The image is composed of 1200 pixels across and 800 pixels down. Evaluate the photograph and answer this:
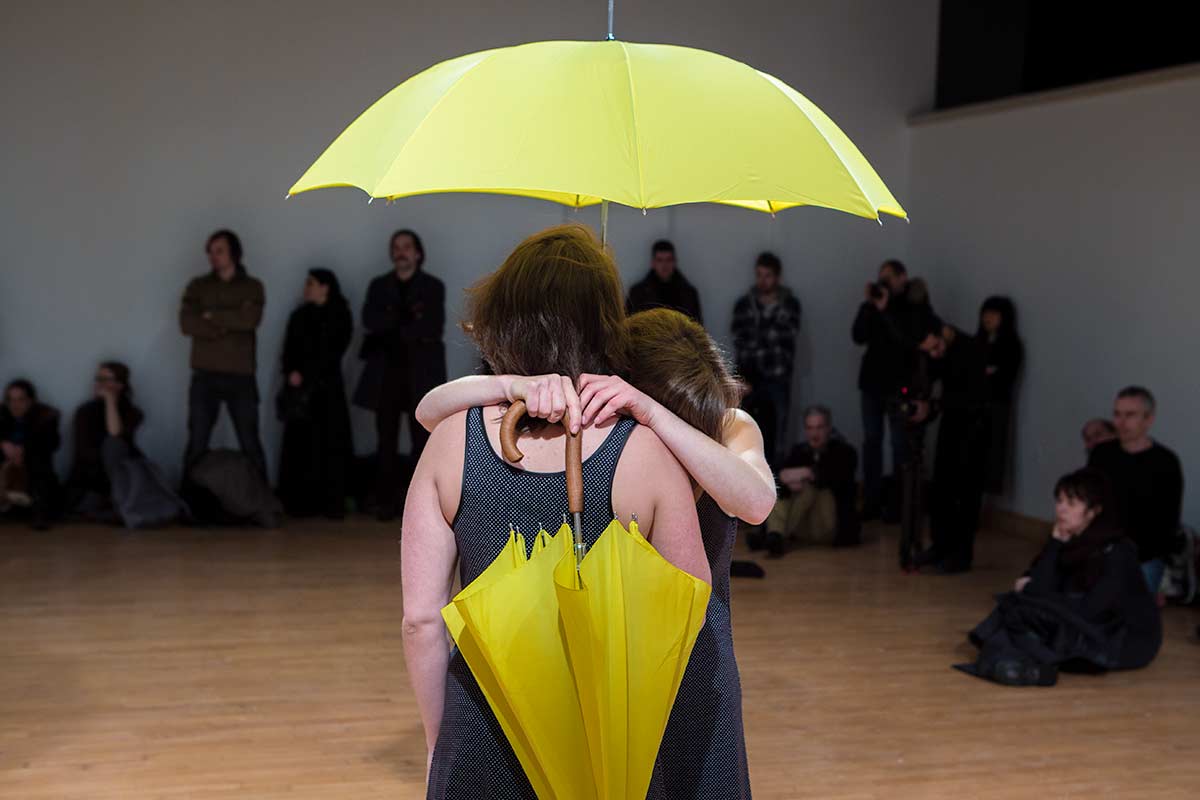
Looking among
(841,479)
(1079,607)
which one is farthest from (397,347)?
(1079,607)

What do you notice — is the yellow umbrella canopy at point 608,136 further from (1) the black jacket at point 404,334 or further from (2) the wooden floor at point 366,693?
(1) the black jacket at point 404,334

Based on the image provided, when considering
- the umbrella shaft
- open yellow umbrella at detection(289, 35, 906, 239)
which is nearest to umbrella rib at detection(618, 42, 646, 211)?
open yellow umbrella at detection(289, 35, 906, 239)

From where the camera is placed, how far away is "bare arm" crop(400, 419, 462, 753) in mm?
1939

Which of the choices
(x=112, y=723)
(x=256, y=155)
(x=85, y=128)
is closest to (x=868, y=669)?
(x=112, y=723)

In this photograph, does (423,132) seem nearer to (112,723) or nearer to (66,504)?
(112,723)

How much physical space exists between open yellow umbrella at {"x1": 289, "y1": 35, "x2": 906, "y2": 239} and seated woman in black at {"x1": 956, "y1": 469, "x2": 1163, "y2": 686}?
10.4ft

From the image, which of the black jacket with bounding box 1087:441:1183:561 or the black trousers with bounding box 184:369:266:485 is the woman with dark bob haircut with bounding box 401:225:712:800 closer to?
the black jacket with bounding box 1087:441:1183:561

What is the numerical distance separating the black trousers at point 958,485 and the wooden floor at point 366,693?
26 centimetres

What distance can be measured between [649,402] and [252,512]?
5902 millimetres

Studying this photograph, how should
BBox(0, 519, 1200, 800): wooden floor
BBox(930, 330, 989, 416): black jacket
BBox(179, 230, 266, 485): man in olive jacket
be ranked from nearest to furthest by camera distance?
BBox(0, 519, 1200, 800): wooden floor < BBox(930, 330, 989, 416): black jacket < BBox(179, 230, 266, 485): man in olive jacket

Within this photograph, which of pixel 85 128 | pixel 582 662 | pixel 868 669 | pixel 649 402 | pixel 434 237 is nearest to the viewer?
pixel 582 662

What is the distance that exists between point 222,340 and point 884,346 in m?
4.02

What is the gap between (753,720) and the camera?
4.37m

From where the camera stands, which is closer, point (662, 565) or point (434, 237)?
point (662, 565)
